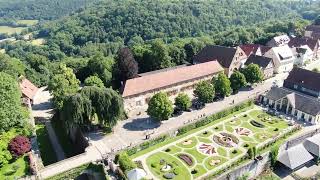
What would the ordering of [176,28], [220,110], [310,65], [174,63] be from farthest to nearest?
[176,28] → [310,65] → [174,63] → [220,110]

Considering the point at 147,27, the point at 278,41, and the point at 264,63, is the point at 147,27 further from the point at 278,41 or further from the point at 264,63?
the point at 264,63

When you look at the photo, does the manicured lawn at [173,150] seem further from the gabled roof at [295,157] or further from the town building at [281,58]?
the town building at [281,58]

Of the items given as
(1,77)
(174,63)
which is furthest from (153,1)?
(1,77)

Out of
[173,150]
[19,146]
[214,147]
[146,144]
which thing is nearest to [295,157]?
[214,147]

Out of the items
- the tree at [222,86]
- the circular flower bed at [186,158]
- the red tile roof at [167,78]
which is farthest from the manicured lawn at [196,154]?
the tree at [222,86]

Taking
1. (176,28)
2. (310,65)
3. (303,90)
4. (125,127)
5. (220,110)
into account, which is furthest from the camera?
(176,28)

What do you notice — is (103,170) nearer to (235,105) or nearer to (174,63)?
(235,105)
